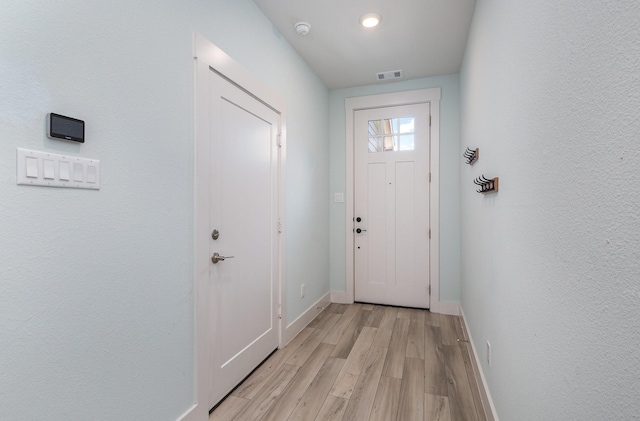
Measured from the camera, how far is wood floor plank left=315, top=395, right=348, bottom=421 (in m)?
1.73

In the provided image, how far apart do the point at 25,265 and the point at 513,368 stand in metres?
1.79

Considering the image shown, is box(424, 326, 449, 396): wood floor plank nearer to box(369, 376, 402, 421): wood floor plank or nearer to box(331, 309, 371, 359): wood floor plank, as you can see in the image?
box(369, 376, 402, 421): wood floor plank

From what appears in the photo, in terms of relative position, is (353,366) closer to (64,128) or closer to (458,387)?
(458,387)

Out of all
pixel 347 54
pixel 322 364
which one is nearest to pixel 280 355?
pixel 322 364

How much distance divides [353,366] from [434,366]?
60cm

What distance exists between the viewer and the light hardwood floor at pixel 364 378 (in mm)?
1772

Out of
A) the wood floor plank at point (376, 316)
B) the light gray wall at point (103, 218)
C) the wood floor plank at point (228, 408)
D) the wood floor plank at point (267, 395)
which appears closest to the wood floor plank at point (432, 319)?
the wood floor plank at point (376, 316)

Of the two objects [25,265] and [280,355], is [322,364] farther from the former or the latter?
[25,265]

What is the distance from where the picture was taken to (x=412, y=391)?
198cm

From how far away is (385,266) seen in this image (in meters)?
3.71

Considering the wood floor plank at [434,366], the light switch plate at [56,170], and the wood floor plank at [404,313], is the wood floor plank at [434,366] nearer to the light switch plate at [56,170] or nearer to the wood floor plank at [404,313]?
the wood floor plank at [404,313]

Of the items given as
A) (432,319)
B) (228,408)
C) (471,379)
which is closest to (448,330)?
(432,319)

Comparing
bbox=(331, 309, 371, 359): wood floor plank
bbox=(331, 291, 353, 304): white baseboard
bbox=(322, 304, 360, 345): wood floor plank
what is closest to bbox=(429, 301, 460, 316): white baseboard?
bbox=(331, 309, 371, 359): wood floor plank

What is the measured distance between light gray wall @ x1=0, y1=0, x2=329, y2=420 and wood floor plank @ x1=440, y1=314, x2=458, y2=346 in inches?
84.0
